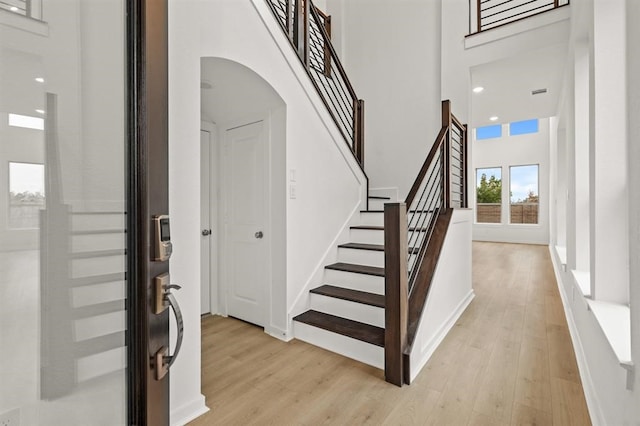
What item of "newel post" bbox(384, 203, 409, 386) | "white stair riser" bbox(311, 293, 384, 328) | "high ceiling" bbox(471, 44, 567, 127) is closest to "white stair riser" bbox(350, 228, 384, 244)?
"white stair riser" bbox(311, 293, 384, 328)

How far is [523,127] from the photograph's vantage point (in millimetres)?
9266

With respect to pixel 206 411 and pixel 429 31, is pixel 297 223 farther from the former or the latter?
pixel 429 31

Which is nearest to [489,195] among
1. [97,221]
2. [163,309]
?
[163,309]

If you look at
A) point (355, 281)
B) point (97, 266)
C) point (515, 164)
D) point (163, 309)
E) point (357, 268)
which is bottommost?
point (355, 281)

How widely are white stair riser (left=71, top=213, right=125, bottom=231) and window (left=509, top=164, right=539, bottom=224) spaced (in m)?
10.8

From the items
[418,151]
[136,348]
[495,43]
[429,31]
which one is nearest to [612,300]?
[136,348]

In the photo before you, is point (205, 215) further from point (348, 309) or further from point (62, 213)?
point (62, 213)

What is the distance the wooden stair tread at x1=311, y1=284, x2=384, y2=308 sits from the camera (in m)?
2.59

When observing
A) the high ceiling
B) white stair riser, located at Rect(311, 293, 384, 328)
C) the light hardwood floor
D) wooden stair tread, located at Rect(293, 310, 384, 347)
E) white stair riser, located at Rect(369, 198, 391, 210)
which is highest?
the high ceiling

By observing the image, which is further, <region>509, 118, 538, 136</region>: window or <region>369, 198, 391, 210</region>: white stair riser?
<region>509, 118, 538, 136</region>: window

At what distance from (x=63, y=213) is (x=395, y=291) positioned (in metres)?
1.82

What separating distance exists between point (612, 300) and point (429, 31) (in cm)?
407

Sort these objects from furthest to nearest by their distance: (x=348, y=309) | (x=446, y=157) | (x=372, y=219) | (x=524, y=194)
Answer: (x=524, y=194) < (x=372, y=219) < (x=446, y=157) < (x=348, y=309)

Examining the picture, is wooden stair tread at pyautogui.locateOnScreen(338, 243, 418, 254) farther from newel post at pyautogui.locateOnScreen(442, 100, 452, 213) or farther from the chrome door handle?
the chrome door handle
